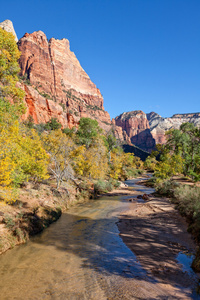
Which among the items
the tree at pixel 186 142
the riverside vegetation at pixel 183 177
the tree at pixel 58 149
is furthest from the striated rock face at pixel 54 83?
the riverside vegetation at pixel 183 177

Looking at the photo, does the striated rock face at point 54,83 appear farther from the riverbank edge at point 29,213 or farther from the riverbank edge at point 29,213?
the riverbank edge at point 29,213

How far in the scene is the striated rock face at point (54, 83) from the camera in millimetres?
83875

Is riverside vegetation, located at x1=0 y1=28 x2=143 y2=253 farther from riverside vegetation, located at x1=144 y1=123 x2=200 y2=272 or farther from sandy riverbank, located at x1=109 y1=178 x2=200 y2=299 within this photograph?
riverside vegetation, located at x1=144 y1=123 x2=200 y2=272

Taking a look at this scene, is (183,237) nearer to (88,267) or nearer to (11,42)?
(88,267)

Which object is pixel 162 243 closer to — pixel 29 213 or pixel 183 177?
pixel 29 213

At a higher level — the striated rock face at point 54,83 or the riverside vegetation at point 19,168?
the striated rock face at point 54,83

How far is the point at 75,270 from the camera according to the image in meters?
7.76

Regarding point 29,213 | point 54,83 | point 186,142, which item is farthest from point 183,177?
point 54,83

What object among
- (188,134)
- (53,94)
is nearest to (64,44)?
(53,94)

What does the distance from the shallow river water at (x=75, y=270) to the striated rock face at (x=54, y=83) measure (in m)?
65.9

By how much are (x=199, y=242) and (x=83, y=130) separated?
52188mm

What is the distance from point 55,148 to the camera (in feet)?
71.5

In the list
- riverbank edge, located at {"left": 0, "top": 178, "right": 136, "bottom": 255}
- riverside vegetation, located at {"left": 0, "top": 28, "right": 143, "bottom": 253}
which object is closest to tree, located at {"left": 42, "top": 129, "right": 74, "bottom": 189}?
riverside vegetation, located at {"left": 0, "top": 28, "right": 143, "bottom": 253}

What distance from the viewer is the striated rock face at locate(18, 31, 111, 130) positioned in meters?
83.9
